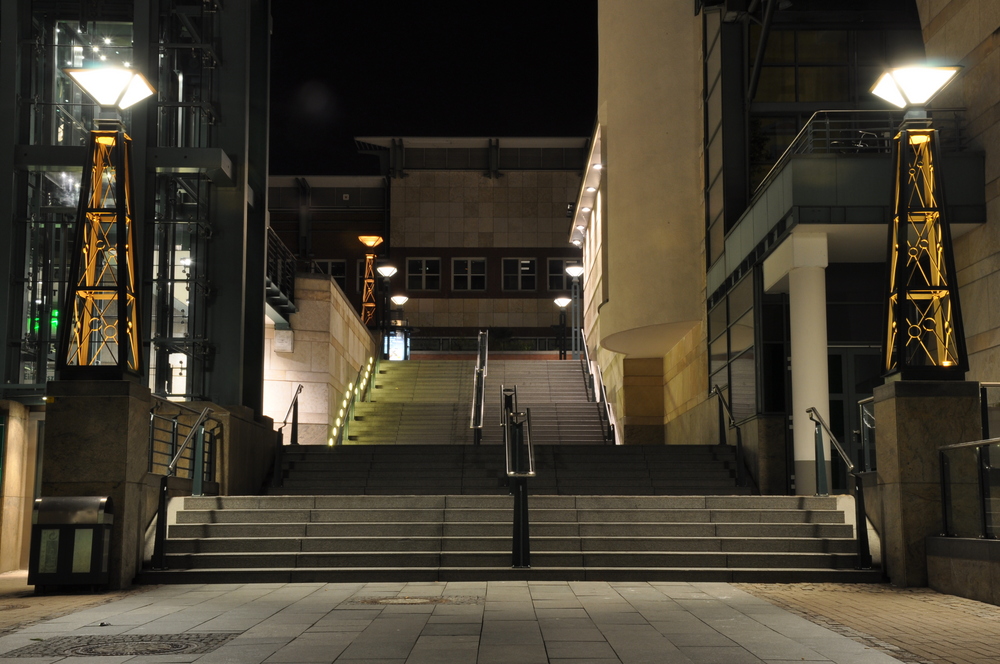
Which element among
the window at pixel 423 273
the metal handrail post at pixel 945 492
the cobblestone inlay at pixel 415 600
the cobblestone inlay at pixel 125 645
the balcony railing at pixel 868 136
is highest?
the window at pixel 423 273

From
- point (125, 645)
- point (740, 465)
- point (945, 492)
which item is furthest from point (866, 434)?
point (125, 645)

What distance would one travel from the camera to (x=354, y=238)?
48.4m

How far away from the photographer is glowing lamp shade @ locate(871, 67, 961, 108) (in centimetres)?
1083

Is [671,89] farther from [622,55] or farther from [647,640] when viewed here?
[647,640]

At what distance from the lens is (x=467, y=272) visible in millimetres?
48031

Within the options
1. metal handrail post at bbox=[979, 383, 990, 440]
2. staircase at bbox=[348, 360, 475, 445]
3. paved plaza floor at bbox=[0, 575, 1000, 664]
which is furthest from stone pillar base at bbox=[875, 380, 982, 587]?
staircase at bbox=[348, 360, 475, 445]

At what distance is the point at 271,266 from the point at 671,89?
9396mm

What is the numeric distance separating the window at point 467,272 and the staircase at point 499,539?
33973 millimetres

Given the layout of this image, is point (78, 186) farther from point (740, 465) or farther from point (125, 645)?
point (125, 645)

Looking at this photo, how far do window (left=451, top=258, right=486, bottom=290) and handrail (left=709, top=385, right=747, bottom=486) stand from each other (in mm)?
27236

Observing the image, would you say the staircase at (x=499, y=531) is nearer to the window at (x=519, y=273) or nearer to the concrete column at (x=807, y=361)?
the concrete column at (x=807, y=361)

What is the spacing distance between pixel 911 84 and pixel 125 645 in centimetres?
880

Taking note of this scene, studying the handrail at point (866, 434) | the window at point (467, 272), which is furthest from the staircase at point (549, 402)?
the window at point (467, 272)

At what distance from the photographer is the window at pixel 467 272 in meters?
48.0
